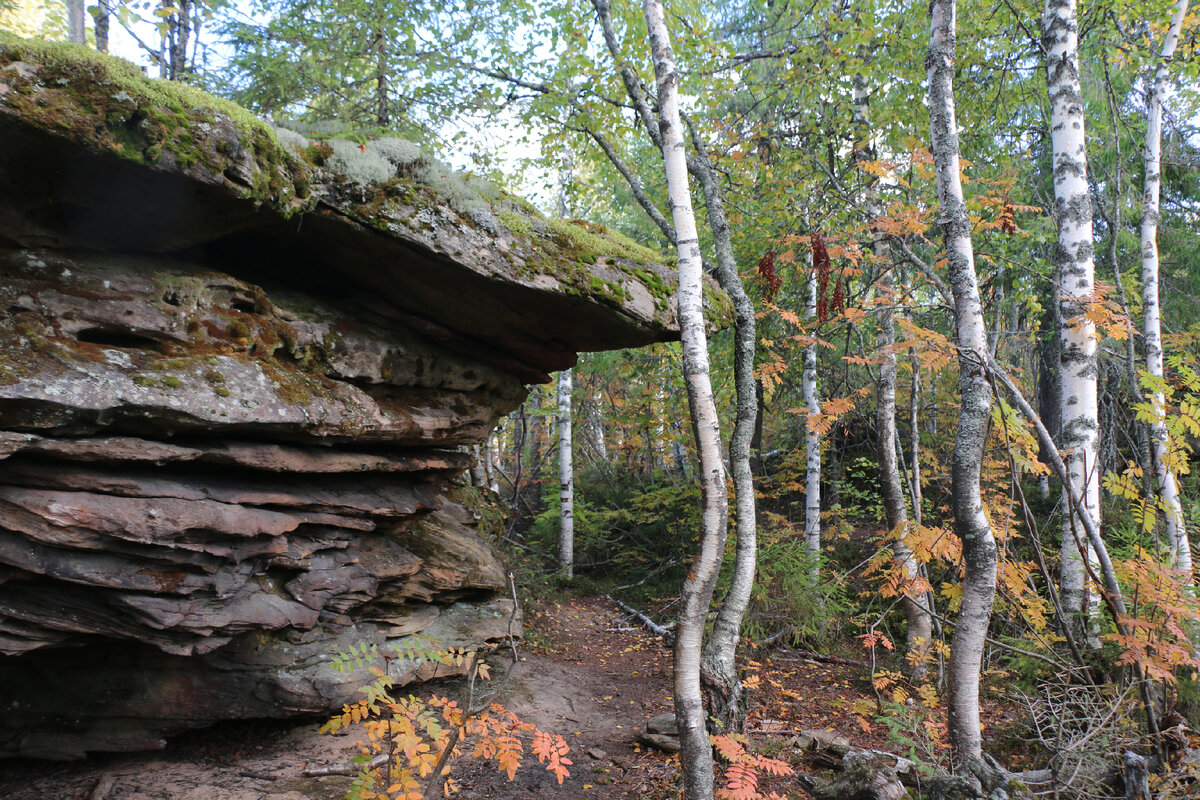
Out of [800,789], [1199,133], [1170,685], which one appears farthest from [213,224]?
[1199,133]

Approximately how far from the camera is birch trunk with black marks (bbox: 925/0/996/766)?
3.88 metres

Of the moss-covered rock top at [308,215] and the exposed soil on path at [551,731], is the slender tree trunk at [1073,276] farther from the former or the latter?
the moss-covered rock top at [308,215]

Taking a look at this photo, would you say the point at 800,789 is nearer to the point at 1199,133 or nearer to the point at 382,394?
the point at 382,394

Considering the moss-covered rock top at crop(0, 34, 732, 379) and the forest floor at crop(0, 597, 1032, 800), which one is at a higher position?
the moss-covered rock top at crop(0, 34, 732, 379)

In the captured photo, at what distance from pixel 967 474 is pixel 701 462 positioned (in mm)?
1856

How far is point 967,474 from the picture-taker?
13.1 ft

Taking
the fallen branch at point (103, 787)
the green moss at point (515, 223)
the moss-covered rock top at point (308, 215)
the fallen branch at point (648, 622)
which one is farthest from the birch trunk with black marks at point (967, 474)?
the fallen branch at point (103, 787)

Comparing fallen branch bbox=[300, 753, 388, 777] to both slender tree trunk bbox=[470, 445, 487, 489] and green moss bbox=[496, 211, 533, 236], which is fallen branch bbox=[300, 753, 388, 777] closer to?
green moss bbox=[496, 211, 533, 236]

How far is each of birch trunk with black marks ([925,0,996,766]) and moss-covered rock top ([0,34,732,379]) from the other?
248 centimetres

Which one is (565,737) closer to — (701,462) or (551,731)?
(551,731)

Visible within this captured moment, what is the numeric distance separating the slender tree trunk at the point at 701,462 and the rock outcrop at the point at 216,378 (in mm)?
1029

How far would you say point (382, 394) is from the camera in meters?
5.94

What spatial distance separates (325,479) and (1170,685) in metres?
7.16

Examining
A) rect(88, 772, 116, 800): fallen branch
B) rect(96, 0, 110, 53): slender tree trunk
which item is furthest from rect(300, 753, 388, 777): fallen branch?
rect(96, 0, 110, 53): slender tree trunk
